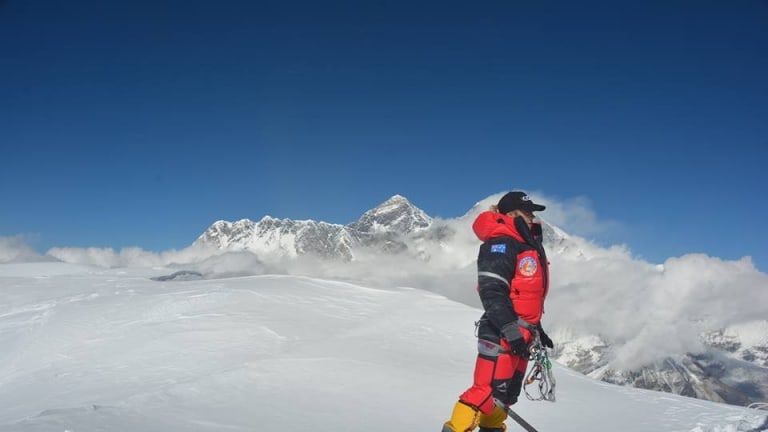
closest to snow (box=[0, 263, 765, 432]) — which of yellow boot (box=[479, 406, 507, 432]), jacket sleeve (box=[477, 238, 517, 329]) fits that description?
yellow boot (box=[479, 406, 507, 432])

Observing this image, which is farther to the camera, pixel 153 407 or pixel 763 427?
pixel 763 427

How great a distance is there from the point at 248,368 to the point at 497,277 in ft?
23.3

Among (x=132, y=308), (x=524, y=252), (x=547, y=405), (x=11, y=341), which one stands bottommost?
(x=547, y=405)

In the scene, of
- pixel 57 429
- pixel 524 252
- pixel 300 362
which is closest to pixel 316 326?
pixel 300 362

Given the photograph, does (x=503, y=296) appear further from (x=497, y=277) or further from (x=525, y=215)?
(x=525, y=215)

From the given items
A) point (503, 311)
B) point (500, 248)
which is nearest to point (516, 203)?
point (500, 248)

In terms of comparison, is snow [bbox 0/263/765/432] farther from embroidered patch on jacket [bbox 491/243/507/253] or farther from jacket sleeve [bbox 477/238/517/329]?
embroidered patch on jacket [bbox 491/243/507/253]

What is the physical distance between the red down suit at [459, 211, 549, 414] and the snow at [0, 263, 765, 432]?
10.5 feet

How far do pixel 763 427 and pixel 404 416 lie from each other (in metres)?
6.70

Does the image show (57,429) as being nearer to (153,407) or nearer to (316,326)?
(153,407)

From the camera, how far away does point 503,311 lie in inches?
220

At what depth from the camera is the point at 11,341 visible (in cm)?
1317

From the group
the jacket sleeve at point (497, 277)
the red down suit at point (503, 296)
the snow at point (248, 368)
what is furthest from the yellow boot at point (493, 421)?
the snow at point (248, 368)

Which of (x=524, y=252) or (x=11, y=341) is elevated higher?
(x=524, y=252)
